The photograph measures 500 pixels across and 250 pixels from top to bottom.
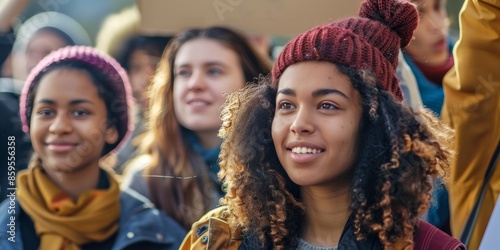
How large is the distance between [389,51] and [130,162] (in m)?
1.48

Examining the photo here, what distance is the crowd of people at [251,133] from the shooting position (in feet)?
8.45

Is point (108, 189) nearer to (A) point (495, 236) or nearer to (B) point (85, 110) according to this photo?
(B) point (85, 110)

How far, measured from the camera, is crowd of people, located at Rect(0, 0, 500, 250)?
258cm

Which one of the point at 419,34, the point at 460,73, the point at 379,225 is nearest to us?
the point at 379,225

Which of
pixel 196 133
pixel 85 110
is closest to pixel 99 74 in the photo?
pixel 85 110

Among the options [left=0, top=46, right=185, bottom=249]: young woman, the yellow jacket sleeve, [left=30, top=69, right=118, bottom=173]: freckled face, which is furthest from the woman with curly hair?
[left=30, top=69, right=118, bottom=173]: freckled face

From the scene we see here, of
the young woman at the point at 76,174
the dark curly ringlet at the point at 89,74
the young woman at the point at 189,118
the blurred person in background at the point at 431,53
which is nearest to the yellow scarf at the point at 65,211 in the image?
the young woman at the point at 76,174

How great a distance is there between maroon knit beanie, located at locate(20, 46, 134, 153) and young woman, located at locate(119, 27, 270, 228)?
0.09 m

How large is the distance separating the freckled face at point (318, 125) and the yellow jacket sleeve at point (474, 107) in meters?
0.86

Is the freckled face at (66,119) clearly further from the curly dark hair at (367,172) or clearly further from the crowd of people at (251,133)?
the curly dark hair at (367,172)

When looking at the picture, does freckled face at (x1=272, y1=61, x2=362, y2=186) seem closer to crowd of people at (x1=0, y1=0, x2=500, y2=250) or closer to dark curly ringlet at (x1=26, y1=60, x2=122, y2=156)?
crowd of people at (x1=0, y1=0, x2=500, y2=250)

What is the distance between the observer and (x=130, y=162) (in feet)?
12.7

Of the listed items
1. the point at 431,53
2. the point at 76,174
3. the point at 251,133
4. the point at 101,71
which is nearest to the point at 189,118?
the point at 101,71

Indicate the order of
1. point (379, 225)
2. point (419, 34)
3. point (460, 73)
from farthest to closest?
1. point (419, 34)
2. point (460, 73)
3. point (379, 225)
